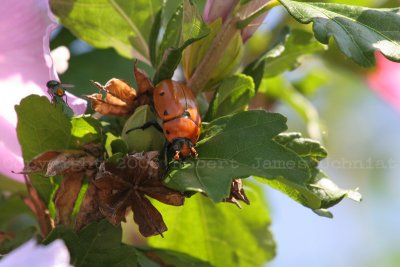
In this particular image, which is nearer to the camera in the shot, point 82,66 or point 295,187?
→ point 295,187

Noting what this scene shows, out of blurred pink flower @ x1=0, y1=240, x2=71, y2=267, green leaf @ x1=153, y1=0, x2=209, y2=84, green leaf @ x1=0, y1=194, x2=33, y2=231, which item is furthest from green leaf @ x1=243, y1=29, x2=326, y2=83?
blurred pink flower @ x1=0, y1=240, x2=71, y2=267

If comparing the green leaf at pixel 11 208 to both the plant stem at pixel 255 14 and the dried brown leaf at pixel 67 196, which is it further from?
the plant stem at pixel 255 14

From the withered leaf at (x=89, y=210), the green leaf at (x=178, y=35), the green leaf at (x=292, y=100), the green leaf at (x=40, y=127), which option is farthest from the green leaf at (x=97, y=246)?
the green leaf at (x=292, y=100)

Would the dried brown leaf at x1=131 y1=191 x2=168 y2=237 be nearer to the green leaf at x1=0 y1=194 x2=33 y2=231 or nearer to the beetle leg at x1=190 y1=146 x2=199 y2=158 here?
the beetle leg at x1=190 y1=146 x2=199 y2=158

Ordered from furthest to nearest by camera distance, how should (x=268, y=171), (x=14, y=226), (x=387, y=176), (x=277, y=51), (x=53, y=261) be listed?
(x=387, y=176) < (x=14, y=226) < (x=277, y=51) < (x=268, y=171) < (x=53, y=261)

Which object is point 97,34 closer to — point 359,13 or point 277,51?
point 277,51

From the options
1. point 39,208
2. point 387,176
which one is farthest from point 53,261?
point 387,176

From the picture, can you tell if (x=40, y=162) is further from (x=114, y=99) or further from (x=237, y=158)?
(x=237, y=158)
